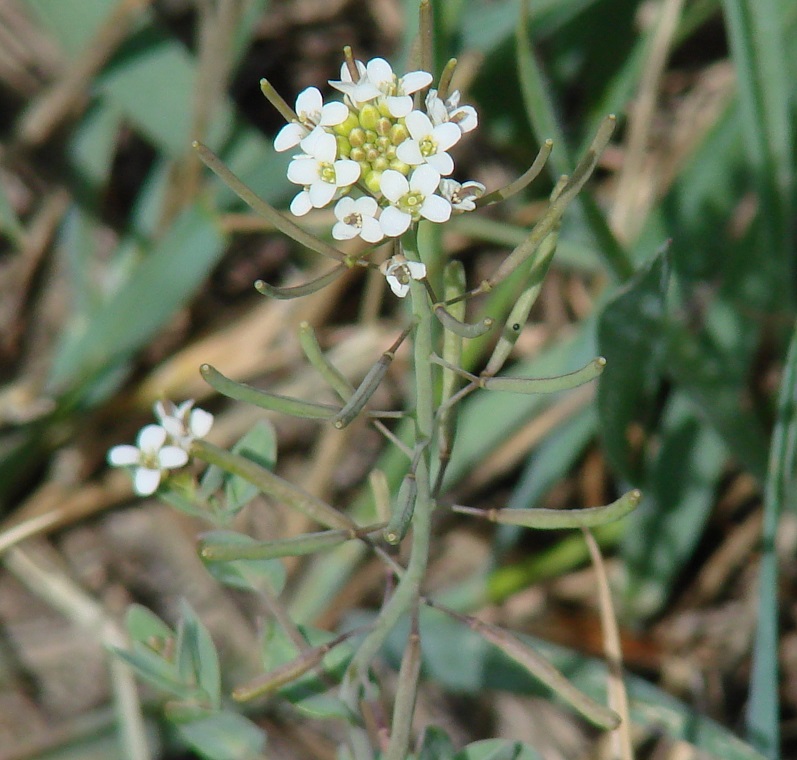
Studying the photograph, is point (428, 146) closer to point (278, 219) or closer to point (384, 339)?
point (278, 219)

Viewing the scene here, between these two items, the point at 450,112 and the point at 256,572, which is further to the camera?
the point at 256,572

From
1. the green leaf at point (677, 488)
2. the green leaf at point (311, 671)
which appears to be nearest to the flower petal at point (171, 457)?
the green leaf at point (311, 671)

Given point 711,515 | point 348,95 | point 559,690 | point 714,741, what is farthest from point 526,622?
point 348,95

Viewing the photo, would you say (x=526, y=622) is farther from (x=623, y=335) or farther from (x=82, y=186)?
(x=82, y=186)

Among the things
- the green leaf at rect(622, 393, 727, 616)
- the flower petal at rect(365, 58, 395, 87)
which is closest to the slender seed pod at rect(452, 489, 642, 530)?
the flower petal at rect(365, 58, 395, 87)

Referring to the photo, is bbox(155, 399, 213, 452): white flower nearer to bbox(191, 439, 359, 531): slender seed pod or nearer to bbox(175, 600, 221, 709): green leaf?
bbox(191, 439, 359, 531): slender seed pod

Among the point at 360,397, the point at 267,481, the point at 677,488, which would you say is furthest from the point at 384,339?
the point at 360,397
